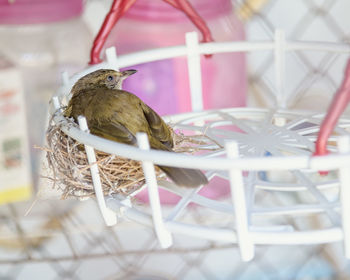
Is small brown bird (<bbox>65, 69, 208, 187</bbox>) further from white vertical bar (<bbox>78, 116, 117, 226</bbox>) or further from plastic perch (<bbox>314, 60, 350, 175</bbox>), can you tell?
plastic perch (<bbox>314, 60, 350, 175</bbox>)

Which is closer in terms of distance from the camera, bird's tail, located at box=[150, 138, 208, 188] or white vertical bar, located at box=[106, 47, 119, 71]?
bird's tail, located at box=[150, 138, 208, 188]

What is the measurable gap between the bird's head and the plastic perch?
25 centimetres

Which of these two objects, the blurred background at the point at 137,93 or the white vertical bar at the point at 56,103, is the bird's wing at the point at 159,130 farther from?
the blurred background at the point at 137,93

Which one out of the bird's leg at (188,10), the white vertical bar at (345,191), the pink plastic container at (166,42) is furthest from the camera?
the pink plastic container at (166,42)

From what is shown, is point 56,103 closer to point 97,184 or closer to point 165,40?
point 97,184

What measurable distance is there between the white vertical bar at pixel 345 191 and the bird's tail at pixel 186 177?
0.09 m

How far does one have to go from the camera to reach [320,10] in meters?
1.08

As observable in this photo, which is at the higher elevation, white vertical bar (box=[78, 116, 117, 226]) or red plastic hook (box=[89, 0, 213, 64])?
red plastic hook (box=[89, 0, 213, 64])

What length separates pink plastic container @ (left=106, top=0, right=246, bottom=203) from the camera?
2.99 ft

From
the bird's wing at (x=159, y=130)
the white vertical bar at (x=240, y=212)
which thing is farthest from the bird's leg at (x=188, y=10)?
the white vertical bar at (x=240, y=212)

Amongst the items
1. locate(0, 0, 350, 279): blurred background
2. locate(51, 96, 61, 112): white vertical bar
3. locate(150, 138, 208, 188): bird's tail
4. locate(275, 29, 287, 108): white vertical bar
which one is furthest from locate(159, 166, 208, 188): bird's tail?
locate(0, 0, 350, 279): blurred background

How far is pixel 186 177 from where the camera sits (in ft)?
1.30

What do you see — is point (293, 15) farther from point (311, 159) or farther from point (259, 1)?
point (311, 159)

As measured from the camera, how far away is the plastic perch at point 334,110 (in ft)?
1.11
